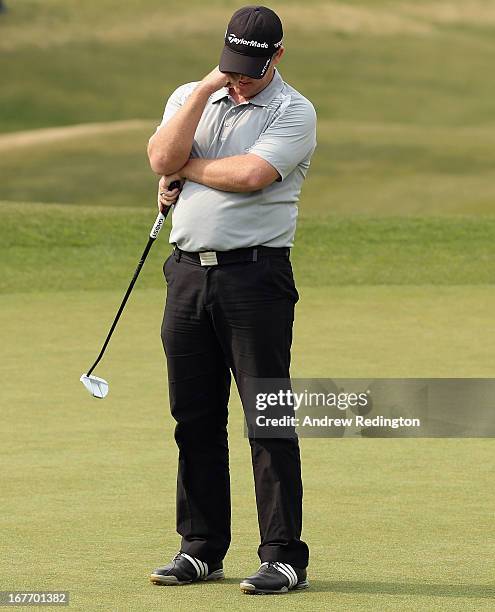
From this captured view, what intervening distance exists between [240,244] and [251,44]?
0.59 m

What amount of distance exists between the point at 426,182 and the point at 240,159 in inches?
657

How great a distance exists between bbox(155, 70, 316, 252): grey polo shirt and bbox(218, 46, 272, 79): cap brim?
0.38 ft

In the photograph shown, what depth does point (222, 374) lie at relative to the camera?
536 cm

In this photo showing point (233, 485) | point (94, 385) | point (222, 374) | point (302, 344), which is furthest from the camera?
point (302, 344)

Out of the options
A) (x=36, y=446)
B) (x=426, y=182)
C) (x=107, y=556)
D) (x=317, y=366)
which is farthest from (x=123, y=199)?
(x=107, y=556)

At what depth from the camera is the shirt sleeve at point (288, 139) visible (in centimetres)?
506

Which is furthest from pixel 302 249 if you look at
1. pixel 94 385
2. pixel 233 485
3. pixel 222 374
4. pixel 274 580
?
pixel 274 580

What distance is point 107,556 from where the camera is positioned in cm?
545

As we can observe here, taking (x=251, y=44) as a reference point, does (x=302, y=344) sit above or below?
below

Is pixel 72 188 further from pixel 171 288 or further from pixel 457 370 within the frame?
pixel 171 288

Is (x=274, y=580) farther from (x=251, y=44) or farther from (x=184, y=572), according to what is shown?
(x=251, y=44)

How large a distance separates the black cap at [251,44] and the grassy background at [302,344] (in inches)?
61.2

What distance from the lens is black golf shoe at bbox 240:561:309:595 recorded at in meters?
5.02

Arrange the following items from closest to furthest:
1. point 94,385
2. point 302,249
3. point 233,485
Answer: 1. point 94,385
2. point 233,485
3. point 302,249
